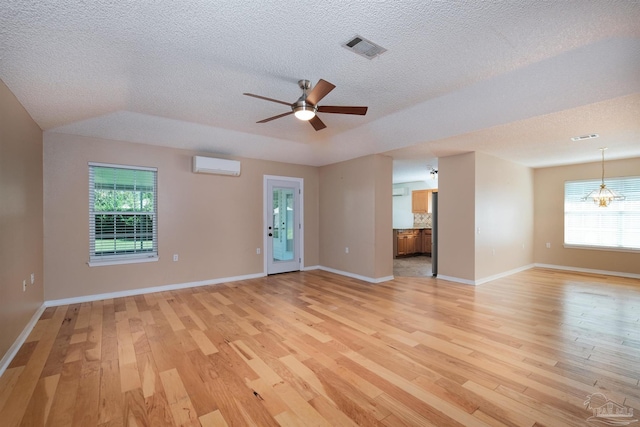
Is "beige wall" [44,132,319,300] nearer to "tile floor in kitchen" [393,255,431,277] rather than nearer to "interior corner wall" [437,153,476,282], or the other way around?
"tile floor in kitchen" [393,255,431,277]

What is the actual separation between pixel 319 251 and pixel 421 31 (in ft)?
17.4

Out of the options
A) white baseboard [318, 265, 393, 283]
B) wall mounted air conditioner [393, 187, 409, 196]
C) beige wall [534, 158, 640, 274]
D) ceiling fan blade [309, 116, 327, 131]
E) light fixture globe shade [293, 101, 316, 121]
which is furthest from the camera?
wall mounted air conditioner [393, 187, 409, 196]

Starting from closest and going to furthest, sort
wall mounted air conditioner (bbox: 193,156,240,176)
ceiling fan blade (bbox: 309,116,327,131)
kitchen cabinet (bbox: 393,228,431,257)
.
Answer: ceiling fan blade (bbox: 309,116,327,131)
wall mounted air conditioner (bbox: 193,156,240,176)
kitchen cabinet (bbox: 393,228,431,257)

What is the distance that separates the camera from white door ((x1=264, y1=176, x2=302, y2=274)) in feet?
20.1

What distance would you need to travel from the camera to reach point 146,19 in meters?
1.96

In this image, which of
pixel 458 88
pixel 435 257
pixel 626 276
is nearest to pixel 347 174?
pixel 435 257

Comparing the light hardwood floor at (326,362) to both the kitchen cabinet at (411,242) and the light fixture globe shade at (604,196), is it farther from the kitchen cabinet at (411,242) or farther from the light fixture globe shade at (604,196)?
the kitchen cabinet at (411,242)

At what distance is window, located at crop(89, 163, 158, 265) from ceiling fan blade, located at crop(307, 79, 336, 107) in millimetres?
3483

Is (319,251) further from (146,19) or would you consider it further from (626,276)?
(626,276)

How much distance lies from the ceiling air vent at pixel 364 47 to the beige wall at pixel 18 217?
3135mm

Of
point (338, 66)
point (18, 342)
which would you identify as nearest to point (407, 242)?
point (338, 66)

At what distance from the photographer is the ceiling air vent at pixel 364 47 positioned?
89.4 inches

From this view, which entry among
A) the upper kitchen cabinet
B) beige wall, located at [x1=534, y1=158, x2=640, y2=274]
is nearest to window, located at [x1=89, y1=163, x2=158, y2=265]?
the upper kitchen cabinet

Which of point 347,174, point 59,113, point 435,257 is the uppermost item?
point 59,113
